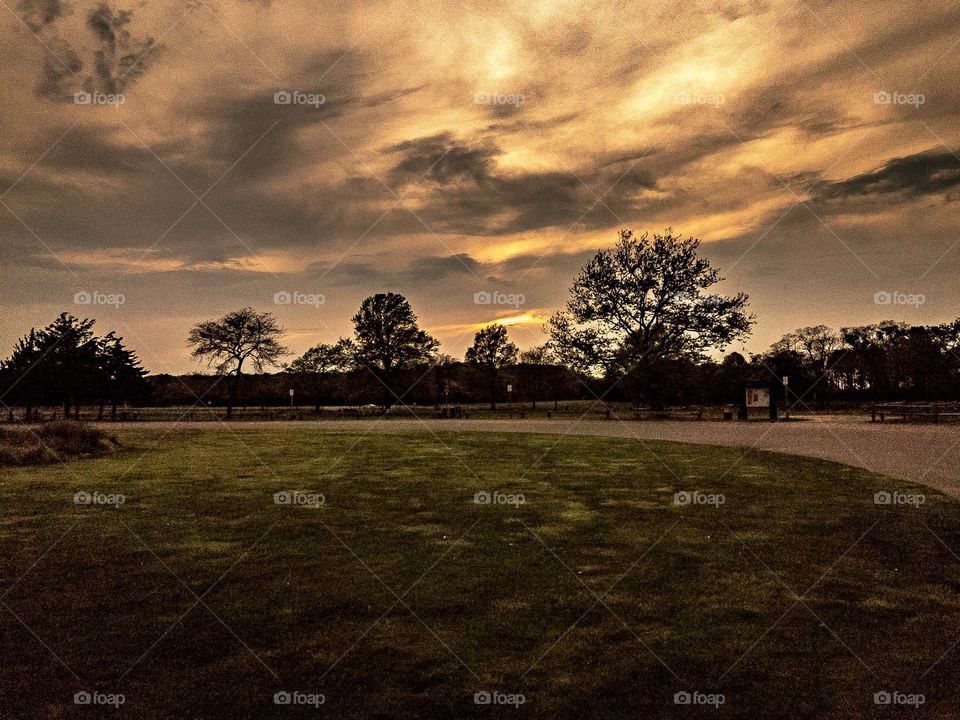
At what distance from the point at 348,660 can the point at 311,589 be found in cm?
200

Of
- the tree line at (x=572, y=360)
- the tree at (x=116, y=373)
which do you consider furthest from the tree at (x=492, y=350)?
the tree at (x=116, y=373)

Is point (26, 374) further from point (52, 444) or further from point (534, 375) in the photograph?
point (534, 375)

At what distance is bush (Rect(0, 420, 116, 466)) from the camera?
20.0m

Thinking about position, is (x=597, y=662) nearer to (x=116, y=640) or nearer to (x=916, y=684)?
(x=916, y=684)

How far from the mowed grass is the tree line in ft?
113

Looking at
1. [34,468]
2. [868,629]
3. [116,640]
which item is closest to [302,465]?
[34,468]

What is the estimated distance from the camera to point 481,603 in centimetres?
646

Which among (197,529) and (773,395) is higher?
(773,395)

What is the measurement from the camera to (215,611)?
636 cm

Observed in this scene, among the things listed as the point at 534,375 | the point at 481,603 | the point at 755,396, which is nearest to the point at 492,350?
the point at 534,375

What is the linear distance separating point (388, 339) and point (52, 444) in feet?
174

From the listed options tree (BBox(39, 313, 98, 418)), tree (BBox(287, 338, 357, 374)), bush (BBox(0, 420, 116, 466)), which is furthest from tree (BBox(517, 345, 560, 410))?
bush (BBox(0, 420, 116, 466))

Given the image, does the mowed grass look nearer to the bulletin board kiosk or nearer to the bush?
the bush

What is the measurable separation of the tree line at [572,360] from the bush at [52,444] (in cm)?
3297
